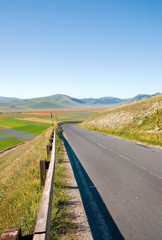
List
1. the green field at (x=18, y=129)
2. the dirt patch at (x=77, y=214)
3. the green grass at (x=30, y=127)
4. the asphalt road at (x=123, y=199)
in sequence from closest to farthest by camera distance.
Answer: the dirt patch at (x=77, y=214) < the asphalt road at (x=123, y=199) < the green field at (x=18, y=129) < the green grass at (x=30, y=127)

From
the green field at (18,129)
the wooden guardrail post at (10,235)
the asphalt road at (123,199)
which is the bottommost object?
the green field at (18,129)

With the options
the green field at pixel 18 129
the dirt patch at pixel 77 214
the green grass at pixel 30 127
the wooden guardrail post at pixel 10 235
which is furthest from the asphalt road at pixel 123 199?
the green grass at pixel 30 127

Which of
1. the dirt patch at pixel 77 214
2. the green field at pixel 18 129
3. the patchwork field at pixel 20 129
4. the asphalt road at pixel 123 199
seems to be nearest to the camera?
the dirt patch at pixel 77 214

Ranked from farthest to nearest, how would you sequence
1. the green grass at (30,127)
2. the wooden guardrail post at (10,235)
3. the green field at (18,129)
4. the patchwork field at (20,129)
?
1. the green grass at (30,127)
2. the patchwork field at (20,129)
3. the green field at (18,129)
4. the wooden guardrail post at (10,235)

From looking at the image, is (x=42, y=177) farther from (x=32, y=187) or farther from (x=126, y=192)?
(x=126, y=192)

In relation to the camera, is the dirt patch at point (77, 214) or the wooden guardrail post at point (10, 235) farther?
the dirt patch at point (77, 214)

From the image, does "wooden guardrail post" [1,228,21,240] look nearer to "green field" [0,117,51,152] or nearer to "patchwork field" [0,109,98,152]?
"patchwork field" [0,109,98,152]

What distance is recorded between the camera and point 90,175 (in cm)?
720

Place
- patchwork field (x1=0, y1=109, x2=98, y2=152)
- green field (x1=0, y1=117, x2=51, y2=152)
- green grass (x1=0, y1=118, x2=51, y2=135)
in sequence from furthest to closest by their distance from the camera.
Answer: green grass (x1=0, y1=118, x2=51, y2=135)
patchwork field (x1=0, y1=109, x2=98, y2=152)
green field (x1=0, y1=117, x2=51, y2=152)

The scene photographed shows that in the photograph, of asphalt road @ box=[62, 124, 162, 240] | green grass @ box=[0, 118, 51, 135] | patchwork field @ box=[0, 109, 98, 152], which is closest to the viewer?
asphalt road @ box=[62, 124, 162, 240]

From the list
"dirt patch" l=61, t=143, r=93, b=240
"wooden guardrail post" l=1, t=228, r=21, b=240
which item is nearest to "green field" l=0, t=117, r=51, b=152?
"dirt patch" l=61, t=143, r=93, b=240

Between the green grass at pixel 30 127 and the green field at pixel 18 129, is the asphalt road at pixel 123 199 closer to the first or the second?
the green field at pixel 18 129

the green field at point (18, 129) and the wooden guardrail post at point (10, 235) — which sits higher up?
the wooden guardrail post at point (10, 235)

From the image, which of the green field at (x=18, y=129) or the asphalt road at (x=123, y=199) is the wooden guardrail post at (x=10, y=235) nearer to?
the asphalt road at (x=123, y=199)
